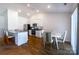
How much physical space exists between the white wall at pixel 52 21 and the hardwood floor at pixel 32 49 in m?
0.28

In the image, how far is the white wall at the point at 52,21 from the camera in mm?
2469

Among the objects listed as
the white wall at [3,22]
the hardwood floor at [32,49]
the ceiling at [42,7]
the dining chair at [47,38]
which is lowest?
the hardwood floor at [32,49]

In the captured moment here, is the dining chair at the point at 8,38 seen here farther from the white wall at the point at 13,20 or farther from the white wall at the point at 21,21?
the white wall at the point at 21,21

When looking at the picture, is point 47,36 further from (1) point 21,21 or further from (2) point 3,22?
(2) point 3,22

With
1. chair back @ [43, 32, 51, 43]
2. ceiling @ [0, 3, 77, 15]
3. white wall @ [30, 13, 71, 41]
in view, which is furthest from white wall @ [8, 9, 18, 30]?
chair back @ [43, 32, 51, 43]

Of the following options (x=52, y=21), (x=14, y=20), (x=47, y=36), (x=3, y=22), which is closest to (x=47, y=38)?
(x=47, y=36)

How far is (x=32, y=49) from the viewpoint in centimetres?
249

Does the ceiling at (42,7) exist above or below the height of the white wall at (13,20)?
above

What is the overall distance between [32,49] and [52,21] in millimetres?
746

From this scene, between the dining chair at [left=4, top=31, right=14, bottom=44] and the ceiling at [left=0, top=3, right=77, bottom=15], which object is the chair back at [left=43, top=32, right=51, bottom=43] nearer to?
the ceiling at [left=0, top=3, right=77, bottom=15]

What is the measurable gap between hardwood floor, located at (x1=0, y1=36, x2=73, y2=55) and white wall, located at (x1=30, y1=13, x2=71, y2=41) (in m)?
0.28

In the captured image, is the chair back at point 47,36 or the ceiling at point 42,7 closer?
the ceiling at point 42,7

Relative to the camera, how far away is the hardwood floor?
2.47m

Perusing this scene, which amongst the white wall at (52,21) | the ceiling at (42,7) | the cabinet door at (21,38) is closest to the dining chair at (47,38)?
the white wall at (52,21)
